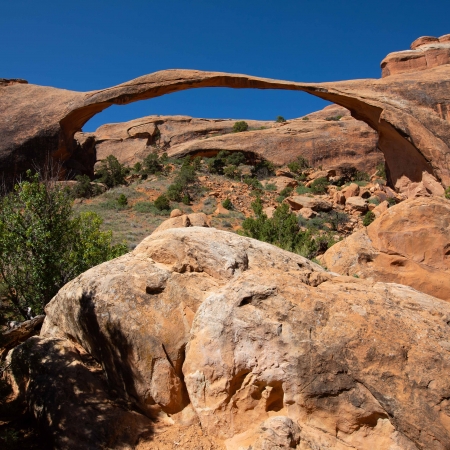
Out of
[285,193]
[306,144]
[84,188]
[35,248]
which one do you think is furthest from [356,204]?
[35,248]

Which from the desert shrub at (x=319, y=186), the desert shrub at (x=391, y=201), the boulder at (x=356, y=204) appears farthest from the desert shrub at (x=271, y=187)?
the desert shrub at (x=391, y=201)

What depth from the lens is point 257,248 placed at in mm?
4723

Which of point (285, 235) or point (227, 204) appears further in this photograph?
point (227, 204)

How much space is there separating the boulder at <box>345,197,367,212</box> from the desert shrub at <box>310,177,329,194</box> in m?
2.51

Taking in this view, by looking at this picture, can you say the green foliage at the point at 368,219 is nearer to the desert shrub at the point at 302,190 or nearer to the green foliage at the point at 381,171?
the desert shrub at the point at 302,190

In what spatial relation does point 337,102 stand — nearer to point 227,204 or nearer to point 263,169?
point 227,204

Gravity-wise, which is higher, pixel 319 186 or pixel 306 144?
pixel 306 144

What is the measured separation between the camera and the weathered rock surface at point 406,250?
6781 mm

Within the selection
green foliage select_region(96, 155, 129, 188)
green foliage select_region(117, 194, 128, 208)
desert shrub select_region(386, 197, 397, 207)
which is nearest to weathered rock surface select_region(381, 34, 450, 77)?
desert shrub select_region(386, 197, 397, 207)

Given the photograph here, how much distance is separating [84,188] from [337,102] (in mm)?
13462

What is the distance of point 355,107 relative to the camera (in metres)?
11.9

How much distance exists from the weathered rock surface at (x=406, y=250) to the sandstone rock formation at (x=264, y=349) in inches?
109

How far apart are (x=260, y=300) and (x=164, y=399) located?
1.33 metres

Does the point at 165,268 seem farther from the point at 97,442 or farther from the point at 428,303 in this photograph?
the point at 428,303
